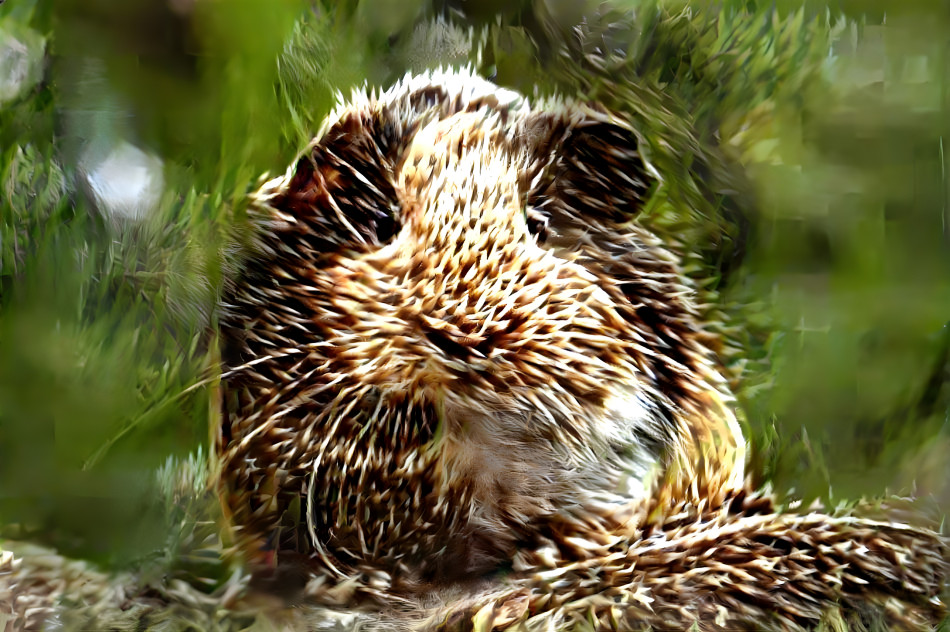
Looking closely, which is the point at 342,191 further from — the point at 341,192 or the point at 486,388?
the point at 486,388

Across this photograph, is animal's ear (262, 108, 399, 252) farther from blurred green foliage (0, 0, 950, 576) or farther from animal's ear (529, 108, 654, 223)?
animal's ear (529, 108, 654, 223)

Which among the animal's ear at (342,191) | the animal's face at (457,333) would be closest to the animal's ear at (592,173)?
the animal's face at (457,333)

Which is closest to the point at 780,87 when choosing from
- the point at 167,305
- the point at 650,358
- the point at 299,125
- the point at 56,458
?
the point at 650,358

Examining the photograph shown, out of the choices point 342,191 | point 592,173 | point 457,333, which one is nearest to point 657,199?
point 592,173

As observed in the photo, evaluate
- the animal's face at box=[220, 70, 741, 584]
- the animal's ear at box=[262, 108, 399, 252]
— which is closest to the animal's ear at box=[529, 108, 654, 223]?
the animal's face at box=[220, 70, 741, 584]

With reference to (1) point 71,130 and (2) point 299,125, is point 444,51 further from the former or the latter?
(1) point 71,130

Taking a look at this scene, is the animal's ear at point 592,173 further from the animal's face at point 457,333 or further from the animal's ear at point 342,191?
the animal's ear at point 342,191
